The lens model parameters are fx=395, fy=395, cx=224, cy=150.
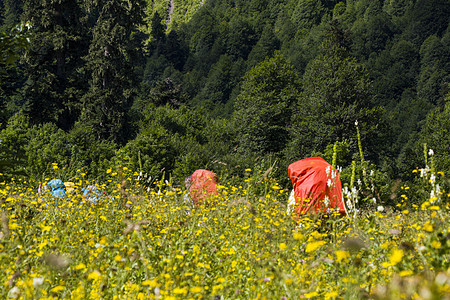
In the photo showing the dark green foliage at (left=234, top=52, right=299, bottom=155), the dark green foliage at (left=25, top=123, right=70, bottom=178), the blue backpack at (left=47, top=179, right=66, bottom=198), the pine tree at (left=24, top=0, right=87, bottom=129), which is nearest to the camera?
the blue backpack at (left=47, top=179, right=66, bottom=198)

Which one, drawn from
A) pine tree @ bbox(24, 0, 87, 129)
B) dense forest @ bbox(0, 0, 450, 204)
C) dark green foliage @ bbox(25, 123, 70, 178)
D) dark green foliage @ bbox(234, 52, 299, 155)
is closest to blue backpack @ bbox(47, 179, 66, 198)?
dense forest @ bbox(0, 0, 450, 204)

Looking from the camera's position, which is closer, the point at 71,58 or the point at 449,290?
the point at 449,290

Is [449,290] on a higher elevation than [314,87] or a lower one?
higher

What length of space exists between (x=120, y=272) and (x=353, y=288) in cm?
158

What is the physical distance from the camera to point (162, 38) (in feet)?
357

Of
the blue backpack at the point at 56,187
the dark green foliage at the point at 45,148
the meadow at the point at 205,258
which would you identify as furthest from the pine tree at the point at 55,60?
the meadow at the point at 205,258

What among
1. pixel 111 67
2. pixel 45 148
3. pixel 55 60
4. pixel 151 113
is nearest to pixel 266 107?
pixel 151 113

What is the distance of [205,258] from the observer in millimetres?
3445

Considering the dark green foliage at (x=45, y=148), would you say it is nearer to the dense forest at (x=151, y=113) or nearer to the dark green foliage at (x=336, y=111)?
the dense forest at (x=151, y=113)

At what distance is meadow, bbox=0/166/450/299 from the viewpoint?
2391 mm

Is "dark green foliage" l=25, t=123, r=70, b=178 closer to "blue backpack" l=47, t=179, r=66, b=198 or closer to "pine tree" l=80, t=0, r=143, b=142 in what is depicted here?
"pine tree" l=80, t=0, r=143, b=142

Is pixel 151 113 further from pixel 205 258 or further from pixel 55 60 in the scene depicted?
pixel 205 258

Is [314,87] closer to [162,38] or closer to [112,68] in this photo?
[112,68]

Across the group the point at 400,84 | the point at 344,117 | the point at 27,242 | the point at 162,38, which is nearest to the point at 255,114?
the point at 344,117
